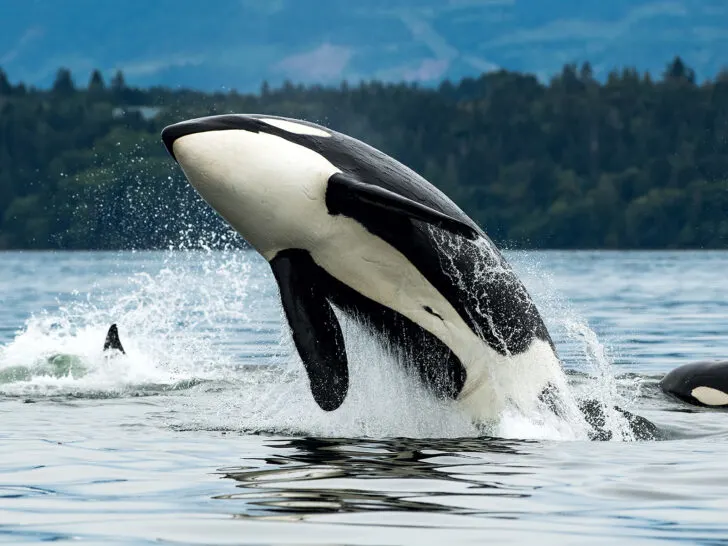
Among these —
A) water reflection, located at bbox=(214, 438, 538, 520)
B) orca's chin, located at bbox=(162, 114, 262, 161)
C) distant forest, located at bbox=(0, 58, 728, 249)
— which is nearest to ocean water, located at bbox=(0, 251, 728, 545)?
water reflection, located at bbox=(214, 438, 538, 520)

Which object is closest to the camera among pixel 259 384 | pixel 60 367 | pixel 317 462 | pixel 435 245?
pixel 317 462

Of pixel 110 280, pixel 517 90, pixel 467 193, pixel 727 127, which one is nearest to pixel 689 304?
pixel 110 280

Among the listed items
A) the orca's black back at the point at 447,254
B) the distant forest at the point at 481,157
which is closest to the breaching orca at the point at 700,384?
the orca's black back at the point at 447,254

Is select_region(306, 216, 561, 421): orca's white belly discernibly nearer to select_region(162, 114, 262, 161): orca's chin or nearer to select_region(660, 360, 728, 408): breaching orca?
select_region(162, 114, 262, 161): orca's chin

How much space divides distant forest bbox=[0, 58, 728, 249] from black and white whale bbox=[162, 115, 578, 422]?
95.8m

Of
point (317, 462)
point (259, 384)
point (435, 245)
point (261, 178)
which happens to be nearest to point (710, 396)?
point (259, 384)

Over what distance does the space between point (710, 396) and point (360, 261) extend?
585cm

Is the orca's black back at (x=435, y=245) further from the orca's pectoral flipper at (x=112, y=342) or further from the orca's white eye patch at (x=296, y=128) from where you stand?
the orca's pectoral flipper at (x=112, y=342)

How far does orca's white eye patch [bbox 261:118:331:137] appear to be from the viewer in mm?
11328

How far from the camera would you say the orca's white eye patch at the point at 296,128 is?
1133 centimetres

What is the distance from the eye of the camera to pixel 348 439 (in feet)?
36.1

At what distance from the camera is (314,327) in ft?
36.8

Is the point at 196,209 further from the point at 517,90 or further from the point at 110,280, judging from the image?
the point at 110,280

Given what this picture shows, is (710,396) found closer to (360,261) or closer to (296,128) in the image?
(360,261)
